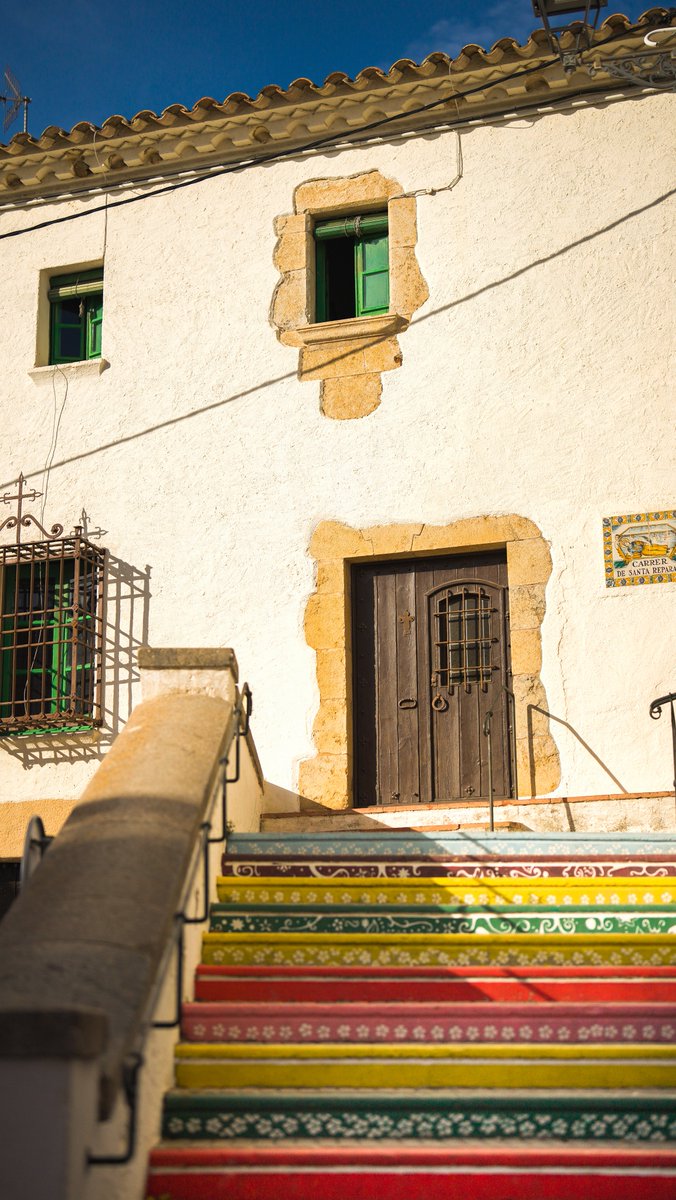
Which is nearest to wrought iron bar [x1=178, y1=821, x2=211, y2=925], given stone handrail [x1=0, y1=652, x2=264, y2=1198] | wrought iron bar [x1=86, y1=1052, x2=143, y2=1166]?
stone handrail [x1=0, y1=652, x2=264, y2=1198]

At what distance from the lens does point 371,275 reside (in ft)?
35.9

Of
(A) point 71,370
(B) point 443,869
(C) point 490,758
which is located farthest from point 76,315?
(B) point 443,869

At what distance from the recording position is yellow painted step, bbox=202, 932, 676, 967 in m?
5.96

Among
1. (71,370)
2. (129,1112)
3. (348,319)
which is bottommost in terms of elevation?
(129,1112)

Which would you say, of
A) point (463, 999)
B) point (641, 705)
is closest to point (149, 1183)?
point (463, 999)

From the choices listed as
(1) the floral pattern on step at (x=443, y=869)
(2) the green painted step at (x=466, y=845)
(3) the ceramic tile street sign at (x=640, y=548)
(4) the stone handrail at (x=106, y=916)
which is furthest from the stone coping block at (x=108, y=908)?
(3) the ceramic tile street sign at (x=640, y=548)

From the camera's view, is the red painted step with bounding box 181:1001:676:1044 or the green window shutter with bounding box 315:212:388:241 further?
the green window shutter with bounding box 315:212:388:241

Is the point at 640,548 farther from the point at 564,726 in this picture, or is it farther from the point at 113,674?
the point at 113,674

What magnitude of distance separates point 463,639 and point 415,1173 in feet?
19.3

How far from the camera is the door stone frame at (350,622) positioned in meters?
9.63

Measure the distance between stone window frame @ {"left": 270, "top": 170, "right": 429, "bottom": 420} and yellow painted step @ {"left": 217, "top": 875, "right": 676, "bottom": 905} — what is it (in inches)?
182

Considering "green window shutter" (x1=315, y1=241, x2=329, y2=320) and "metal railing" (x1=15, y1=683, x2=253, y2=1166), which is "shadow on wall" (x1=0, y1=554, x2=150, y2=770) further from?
"metal railing" (x1=15, y1=683, x2=253, y2=1166)

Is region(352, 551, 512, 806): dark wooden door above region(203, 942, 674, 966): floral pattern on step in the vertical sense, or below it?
above

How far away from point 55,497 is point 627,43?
5.28 m
